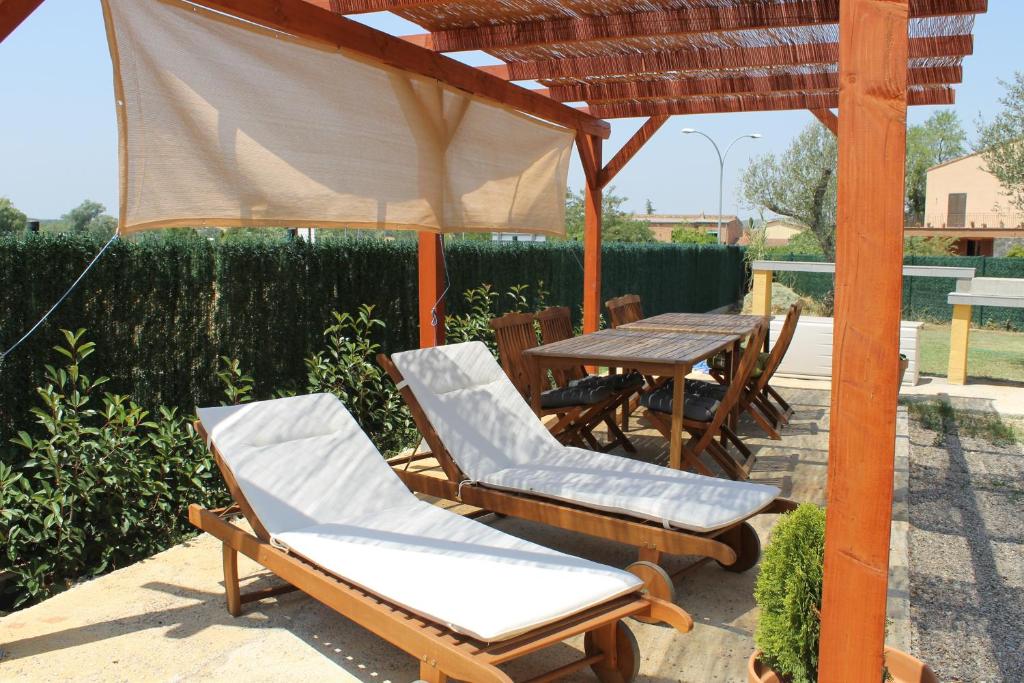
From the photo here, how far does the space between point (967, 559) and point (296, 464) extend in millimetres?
3486

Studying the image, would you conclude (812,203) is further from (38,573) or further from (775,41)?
(38,573)

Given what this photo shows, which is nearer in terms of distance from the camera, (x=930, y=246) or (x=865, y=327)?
(x=865, y=327)

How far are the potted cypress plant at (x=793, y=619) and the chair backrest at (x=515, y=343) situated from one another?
350 centimetres

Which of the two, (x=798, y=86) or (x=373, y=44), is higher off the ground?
(x=798, y=86)

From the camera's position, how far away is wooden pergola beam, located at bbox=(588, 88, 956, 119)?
7.16 meters

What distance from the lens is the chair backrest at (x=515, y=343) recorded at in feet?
19.9

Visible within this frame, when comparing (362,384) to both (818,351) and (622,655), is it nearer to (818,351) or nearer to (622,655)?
(622,655)

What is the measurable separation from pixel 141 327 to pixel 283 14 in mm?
2067

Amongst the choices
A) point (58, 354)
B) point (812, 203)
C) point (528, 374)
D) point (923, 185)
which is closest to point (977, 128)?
point (812, 203)

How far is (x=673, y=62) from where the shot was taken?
639 cm

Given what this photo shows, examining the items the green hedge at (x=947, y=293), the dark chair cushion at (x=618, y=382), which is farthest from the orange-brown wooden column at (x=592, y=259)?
the green hedge at (x=947, y=293)

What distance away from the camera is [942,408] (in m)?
8.90

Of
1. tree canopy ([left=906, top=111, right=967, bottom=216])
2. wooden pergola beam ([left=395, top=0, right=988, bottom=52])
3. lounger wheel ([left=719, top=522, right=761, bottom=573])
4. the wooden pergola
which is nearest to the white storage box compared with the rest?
the wooden pergola

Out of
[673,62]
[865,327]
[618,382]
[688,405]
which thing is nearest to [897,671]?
[865,327]
